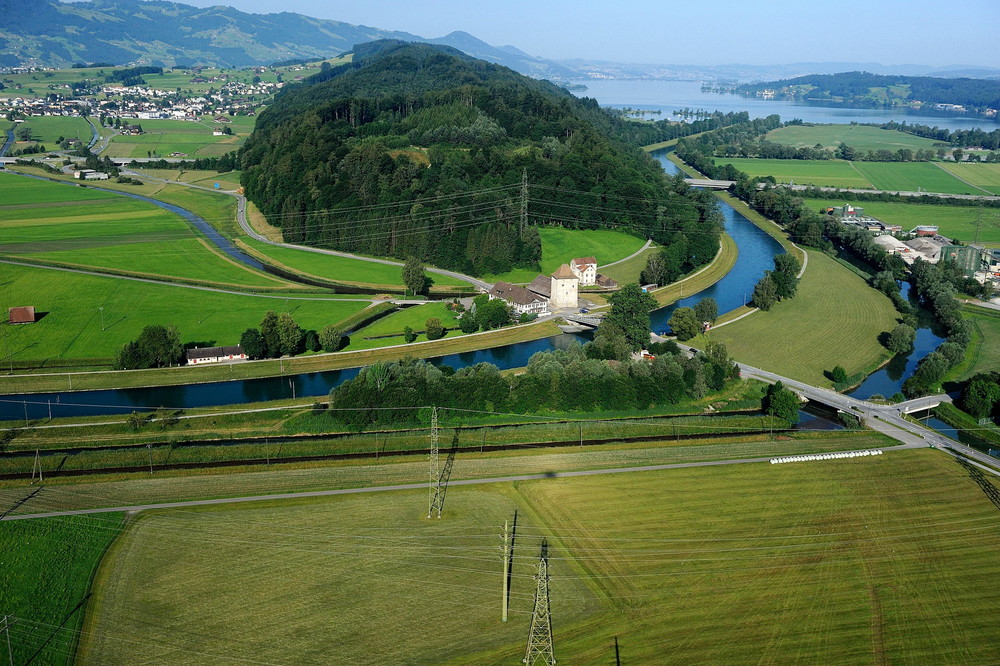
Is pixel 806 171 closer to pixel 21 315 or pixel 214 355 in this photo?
pixel 214 355

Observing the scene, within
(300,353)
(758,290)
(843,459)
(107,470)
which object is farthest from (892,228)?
(107,470)

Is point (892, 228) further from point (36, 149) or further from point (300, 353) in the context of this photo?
point (36, 149)

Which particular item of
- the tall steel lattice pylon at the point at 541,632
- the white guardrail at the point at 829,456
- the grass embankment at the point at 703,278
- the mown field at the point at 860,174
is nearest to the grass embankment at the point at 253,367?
the grass embankment at the point at 703,278

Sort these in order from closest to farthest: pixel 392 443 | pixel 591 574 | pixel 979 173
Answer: pixel 591 574 < pixel 392 443 < pixel 979 173

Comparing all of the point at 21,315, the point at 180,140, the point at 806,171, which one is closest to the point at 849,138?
the point at 806,171

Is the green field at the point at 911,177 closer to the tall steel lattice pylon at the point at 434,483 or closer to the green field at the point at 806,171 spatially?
the green field at the point at 806,171
